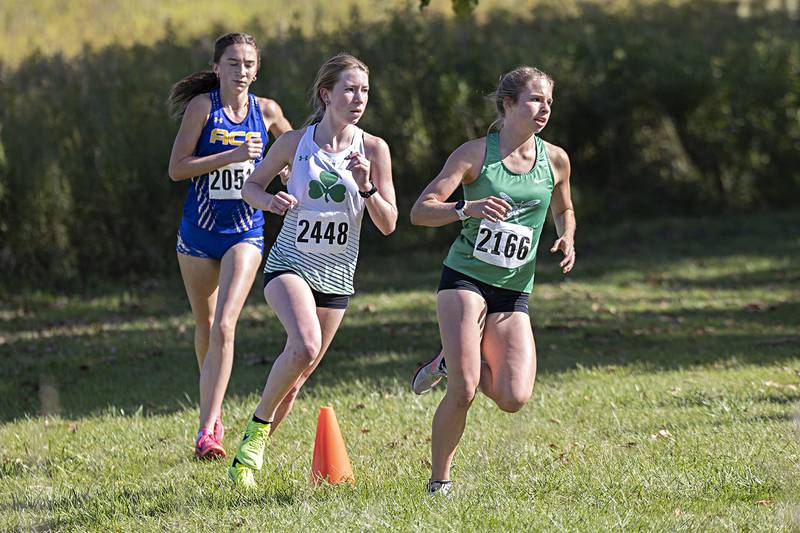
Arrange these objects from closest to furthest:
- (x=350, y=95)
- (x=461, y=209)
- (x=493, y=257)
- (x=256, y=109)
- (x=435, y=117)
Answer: (x=461, y=209) < (x=493, y=257) < (x=350, y=95) < (x=256, y=109) < (x=435, y=117)

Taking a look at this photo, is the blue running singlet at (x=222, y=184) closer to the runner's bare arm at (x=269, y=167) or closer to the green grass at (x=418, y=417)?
the runner's bare arm at (x=269, y=167)

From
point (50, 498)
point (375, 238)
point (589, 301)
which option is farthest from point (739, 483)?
point (375, 238)

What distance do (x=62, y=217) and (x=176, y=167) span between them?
9384mm

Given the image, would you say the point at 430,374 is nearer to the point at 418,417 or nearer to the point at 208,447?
the point at 208,447

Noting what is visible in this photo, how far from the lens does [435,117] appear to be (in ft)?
62.1

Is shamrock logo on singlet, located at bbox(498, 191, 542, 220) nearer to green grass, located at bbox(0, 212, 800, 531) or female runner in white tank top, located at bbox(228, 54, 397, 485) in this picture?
female runner in white tank top, located at bbox(228, 54, 397, 485)

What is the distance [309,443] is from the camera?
23.9ft

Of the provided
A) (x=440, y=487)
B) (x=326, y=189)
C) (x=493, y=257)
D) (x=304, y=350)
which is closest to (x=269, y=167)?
(x=326, y=189)

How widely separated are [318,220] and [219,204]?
122 cm

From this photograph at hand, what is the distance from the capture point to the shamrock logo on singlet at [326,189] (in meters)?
6.02

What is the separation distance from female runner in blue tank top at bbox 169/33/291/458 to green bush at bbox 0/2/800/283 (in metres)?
9.05

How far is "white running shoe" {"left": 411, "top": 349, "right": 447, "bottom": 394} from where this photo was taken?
6125 mm

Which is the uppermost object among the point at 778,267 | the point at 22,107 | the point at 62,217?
the point at 22,107

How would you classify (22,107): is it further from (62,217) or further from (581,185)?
(581,185)
